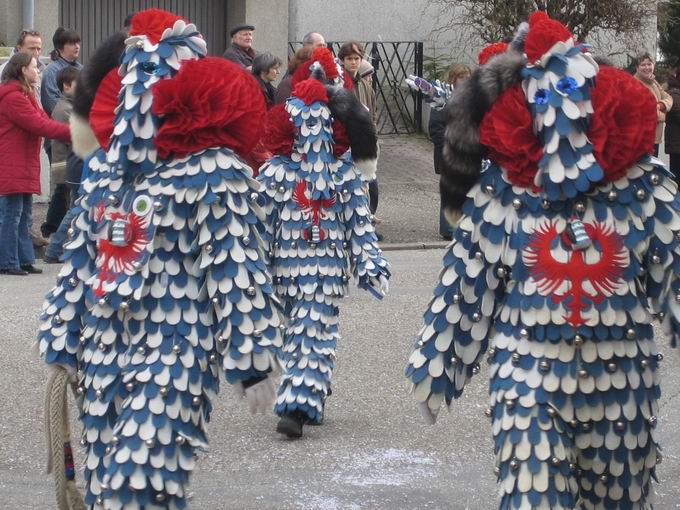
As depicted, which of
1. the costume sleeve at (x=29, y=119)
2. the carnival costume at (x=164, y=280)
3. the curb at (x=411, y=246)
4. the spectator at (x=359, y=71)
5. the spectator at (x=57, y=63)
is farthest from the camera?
the curb at (x=411, y=246)

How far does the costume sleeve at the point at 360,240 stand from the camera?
6.53 m

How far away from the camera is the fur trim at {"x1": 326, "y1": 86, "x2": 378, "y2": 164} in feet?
21.5

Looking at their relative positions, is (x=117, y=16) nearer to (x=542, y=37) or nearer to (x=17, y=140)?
(x=17, y=140)

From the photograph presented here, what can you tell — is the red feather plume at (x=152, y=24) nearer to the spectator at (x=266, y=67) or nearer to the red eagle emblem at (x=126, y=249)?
the red eagle emblem at (x=126, y=249)

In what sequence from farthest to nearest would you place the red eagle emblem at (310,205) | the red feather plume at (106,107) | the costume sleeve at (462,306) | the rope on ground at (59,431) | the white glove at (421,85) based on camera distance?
the white glove at (421,85) < the red eagle emblem at (310,205) < the red feather plume at (106,107) < the rope on ground at (59,431) < the costume sleeve at (462,306)

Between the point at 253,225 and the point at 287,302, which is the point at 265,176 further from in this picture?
the point at 253,225

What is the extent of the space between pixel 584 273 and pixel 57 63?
28.6 feet

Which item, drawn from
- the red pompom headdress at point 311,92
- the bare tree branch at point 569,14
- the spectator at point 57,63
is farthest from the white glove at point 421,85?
the bare tree branch at point 569,14

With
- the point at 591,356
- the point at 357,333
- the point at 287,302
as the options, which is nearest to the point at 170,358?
the point at 591,356

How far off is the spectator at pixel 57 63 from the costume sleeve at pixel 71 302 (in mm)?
7388

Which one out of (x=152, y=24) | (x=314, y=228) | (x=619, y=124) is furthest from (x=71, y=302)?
(x=314, y=228)

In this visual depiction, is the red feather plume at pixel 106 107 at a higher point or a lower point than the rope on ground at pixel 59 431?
higher

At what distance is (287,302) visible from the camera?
6.44 metres

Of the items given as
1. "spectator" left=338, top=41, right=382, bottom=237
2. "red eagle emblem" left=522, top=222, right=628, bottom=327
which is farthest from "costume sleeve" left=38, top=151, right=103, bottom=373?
"spectator" left=338, top=41, right=382, bottom=237
